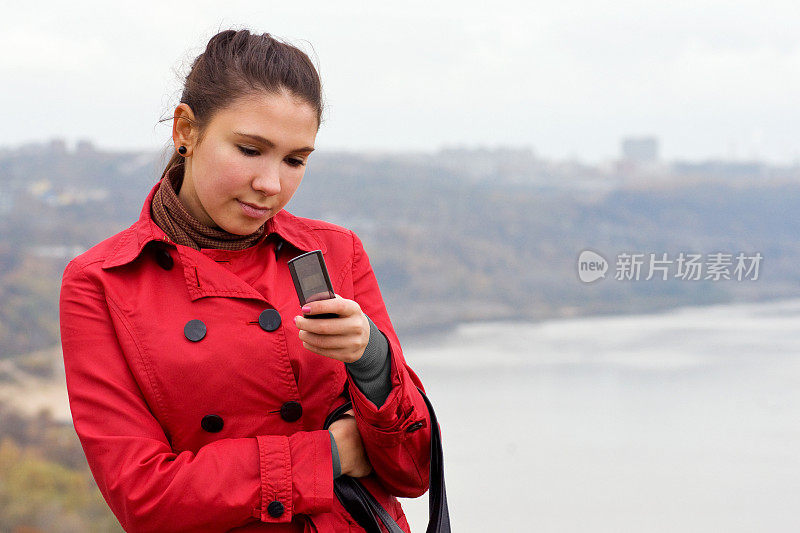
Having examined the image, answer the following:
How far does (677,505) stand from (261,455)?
342cm

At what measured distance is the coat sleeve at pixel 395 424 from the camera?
991 mm

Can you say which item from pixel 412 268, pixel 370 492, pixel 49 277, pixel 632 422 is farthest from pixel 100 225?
pixel 370 492

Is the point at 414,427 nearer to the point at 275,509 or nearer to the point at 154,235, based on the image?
the point at 275,509

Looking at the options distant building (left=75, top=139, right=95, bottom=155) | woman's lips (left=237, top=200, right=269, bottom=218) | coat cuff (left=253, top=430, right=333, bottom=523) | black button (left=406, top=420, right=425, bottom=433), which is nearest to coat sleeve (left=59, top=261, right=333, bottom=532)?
coat cuff (left=253, top=430, right=333, bottom=523)

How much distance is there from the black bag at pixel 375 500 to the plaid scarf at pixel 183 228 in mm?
275

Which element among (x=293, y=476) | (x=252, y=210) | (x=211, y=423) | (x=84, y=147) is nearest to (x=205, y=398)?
(x=211, y=423)

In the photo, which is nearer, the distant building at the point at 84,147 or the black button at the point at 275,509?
the black button at the point at 275,509

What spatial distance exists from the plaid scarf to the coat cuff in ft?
0.90

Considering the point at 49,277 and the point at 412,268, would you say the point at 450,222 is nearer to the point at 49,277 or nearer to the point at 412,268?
the point at 412,268

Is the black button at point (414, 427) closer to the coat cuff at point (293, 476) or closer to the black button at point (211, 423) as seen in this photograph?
the coat cuff at point (293, 476)

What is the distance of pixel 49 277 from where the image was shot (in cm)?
467

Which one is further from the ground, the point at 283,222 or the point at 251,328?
the point at 283,222

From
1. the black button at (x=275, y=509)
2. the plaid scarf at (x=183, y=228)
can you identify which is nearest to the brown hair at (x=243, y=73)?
the plaid scarf at (x=183, y=228)

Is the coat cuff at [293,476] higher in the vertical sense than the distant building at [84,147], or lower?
lower
